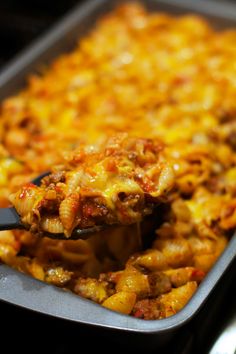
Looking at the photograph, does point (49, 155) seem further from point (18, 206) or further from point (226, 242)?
point (226, 242)

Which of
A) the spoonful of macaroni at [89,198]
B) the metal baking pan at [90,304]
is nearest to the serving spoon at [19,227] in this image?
the spoonful of macaroni at [89,198]

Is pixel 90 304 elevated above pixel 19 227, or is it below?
below

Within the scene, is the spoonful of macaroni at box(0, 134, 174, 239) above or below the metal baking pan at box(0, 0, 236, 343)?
above

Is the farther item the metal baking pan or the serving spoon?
the serving spoon

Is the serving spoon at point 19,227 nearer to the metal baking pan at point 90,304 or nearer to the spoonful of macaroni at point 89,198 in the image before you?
the spoonful of macaroni at point 89,198

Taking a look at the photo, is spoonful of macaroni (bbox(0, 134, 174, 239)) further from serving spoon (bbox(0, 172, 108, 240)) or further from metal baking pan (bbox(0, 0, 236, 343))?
metal baking pan (bbox(0, 0, 236, 343))

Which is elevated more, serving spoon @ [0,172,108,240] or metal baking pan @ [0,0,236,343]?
serving spoon @ [0,172,108,240]

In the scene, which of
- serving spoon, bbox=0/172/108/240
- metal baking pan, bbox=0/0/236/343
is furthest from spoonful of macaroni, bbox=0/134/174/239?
metal baking pan, bbox=0/0/236/343

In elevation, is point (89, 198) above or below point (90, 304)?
above
